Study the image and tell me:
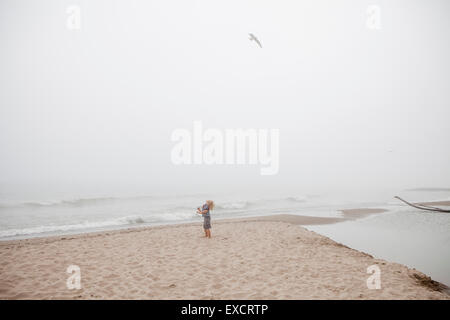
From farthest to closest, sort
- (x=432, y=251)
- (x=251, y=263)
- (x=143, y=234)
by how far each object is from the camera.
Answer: (x=143, y=234), (x=432, y=251), (x=251, y=263)

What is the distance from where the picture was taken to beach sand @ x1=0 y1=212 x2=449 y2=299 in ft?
18.7

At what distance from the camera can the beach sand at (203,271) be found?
5.69 meters

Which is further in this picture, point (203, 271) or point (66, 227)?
point (66, 227)

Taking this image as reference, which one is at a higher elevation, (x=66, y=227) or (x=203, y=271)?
(x=203, y=271)

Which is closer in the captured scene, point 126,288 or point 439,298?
point 439,298

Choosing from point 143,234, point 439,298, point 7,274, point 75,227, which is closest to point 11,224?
point 75,227

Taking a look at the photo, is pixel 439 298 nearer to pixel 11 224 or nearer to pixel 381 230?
pixel 381 230

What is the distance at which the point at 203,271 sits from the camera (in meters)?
7.20

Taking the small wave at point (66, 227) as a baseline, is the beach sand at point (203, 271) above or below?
above

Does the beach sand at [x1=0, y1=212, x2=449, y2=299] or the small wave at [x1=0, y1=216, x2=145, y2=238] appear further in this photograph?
the small wave at [x1=0, y1=216, x2=145, y2=238]

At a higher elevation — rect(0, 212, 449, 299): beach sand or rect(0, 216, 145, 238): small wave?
rect(0, 212, 449, 299): beach sand

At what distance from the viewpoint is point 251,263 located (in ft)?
26.1
